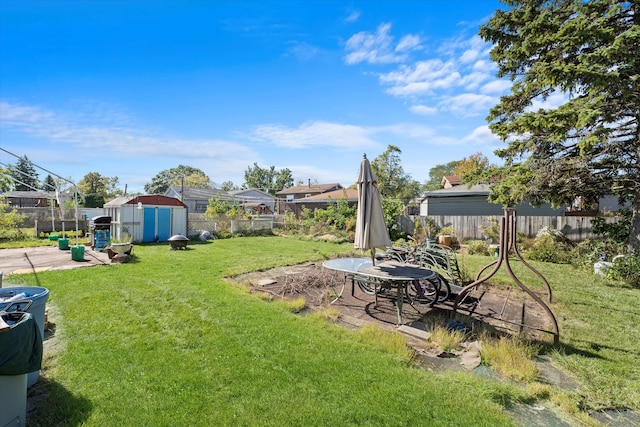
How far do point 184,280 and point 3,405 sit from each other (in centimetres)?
518

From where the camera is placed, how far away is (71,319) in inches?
184

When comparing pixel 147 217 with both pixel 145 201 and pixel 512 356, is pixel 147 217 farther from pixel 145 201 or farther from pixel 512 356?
pixel 512 356

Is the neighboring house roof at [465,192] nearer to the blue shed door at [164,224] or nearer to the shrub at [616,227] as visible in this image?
the shrub at [616,227]

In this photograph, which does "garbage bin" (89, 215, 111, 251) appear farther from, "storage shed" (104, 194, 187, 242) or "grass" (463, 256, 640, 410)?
"grass" (463, 256, 640, 410)

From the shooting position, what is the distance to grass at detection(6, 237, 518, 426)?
257 centimetres

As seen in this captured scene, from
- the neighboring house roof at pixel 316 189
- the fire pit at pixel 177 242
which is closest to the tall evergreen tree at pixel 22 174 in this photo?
the fire pit at pixel 177 242

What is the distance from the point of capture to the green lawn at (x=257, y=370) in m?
2.60

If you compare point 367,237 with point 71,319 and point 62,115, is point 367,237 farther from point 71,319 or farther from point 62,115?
Answer: point 62,115

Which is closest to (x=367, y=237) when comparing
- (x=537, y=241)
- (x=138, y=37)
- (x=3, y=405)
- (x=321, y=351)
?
(x=321, y=351)

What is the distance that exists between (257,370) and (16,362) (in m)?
2.00

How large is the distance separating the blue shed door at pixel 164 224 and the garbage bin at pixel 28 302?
13.0 metres

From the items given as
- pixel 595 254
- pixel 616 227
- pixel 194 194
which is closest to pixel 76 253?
pixel 595 254

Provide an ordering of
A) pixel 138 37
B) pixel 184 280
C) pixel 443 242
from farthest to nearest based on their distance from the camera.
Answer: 1. pixel 443 242
2. pixel 138 37
3. pixel 184 280

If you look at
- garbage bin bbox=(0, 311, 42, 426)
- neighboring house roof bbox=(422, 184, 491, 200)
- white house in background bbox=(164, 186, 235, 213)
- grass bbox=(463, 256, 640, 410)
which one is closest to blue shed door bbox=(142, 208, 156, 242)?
garbage bin bbox=(0, 311, 42, 426)
